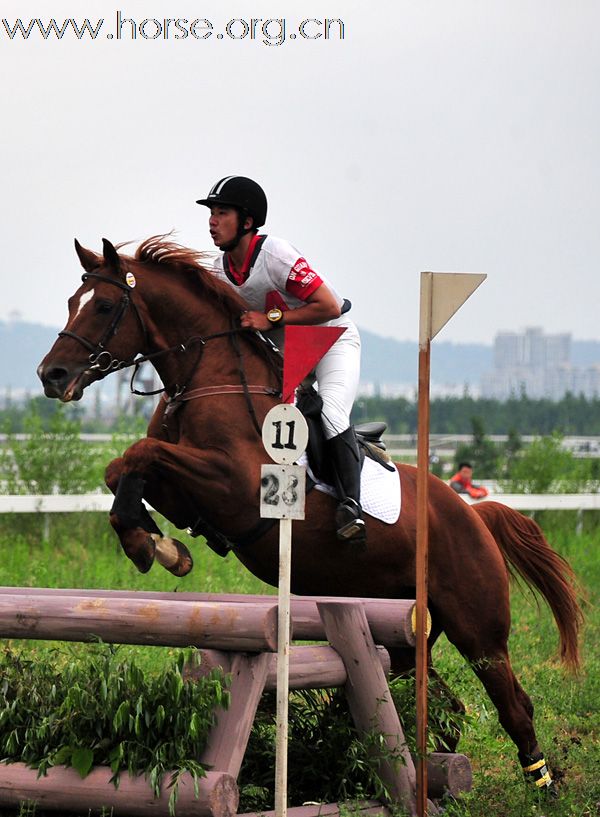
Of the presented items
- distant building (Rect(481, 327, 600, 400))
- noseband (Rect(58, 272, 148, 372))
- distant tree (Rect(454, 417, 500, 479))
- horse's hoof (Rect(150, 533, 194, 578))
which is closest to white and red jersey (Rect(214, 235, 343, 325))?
noseband (Rect(58, 272, 148, 372))

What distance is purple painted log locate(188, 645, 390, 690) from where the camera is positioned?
177 inches

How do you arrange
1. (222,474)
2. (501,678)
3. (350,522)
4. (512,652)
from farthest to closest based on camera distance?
(512,652), (501,678), (350,522), (222,474)

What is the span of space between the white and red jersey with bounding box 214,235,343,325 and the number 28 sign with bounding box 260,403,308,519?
115 cm

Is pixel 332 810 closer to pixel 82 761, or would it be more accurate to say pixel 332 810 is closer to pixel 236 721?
pixel 236 721

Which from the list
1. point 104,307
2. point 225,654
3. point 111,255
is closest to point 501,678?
point 225,654

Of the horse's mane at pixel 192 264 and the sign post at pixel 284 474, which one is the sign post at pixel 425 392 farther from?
the horse's mane at pixel 192 264

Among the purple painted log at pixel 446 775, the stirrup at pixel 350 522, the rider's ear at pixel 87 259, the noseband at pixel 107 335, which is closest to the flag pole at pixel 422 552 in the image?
the purple painted log at pixel 446 775

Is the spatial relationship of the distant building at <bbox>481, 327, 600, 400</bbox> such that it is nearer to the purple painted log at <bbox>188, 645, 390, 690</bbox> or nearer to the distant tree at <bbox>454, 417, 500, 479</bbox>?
the distant tree at <bbox>454, 417, 500, 479</bbox>

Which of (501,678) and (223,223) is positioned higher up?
(223,223)

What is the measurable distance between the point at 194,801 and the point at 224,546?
4.67 feet

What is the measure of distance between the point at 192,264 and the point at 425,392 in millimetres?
1430

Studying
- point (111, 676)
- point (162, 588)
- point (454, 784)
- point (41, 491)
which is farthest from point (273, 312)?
point (41, 491)

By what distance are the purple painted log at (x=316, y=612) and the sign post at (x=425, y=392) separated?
67 millimetres

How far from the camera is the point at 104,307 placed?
5.45 meters
